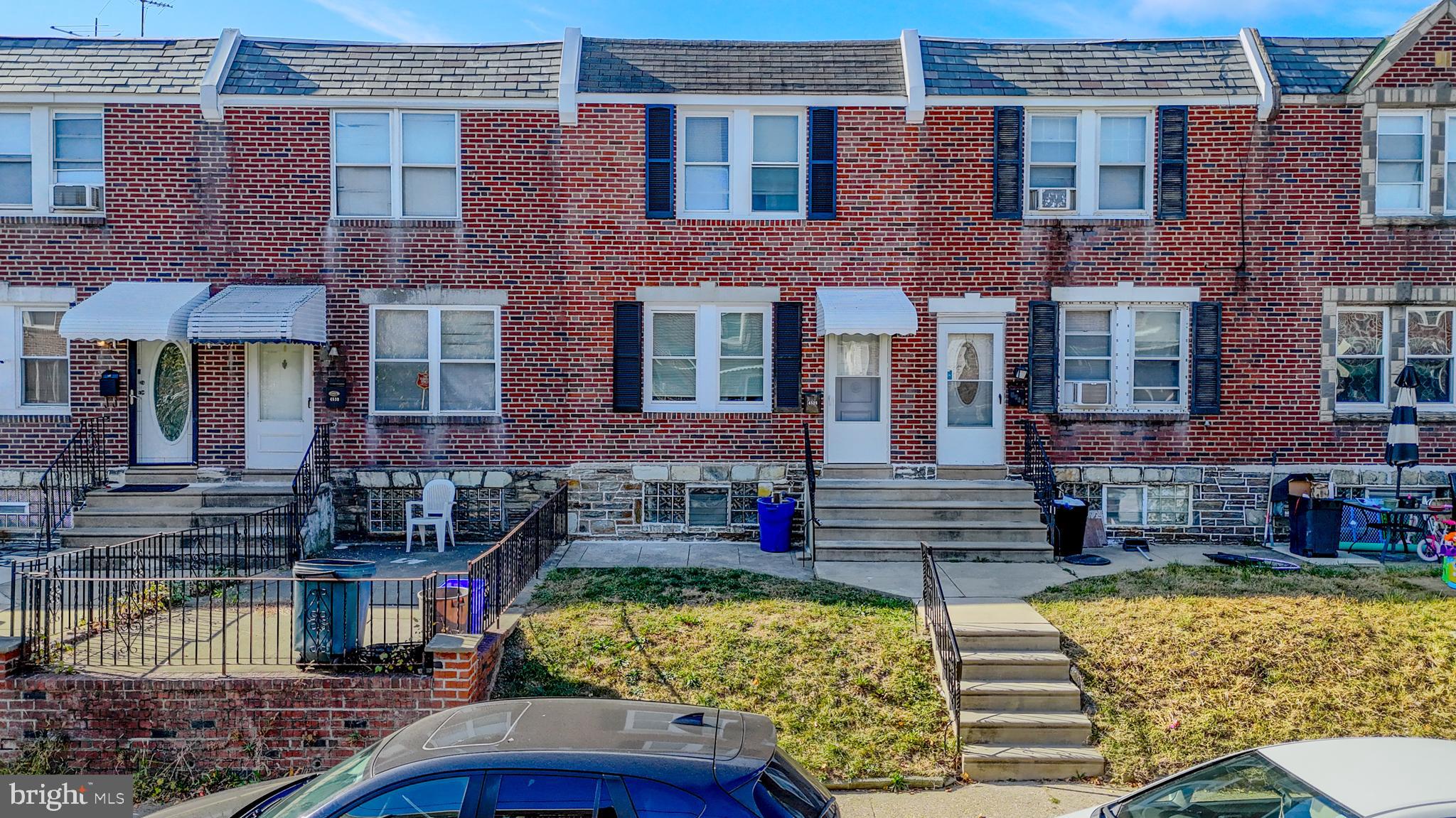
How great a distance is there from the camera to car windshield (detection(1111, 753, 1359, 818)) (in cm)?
424

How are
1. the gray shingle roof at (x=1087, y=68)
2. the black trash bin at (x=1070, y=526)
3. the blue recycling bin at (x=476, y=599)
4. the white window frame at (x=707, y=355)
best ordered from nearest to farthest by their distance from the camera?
the blue recycling bin at (x=476, y=599), the black trash bin at (x=1070, y=526), the gray shingle roof at (x=1087, y=68), the white window frame at (x=707, y=355)

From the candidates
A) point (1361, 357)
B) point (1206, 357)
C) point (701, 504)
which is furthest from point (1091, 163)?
point (701, 504)

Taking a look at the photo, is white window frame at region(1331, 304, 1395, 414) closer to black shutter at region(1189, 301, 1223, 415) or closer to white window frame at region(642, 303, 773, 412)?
black shutter at region(1189, 301, 1223, 415)

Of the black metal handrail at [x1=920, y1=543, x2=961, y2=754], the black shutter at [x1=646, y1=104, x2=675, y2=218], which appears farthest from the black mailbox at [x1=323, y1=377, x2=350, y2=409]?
the black metal handrail at [x1=920, y1=543, x2=961, y2=754]

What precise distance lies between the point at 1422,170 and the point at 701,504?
11.3 meters

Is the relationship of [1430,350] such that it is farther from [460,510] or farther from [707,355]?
[460,510]

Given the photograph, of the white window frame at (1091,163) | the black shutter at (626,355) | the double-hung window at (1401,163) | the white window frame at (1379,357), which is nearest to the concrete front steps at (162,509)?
the black shutter at (626,355)

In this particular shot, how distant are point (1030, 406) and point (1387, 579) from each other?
4.61 meters

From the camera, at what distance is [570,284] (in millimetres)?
13352

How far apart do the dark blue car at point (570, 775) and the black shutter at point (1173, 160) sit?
1138 cm

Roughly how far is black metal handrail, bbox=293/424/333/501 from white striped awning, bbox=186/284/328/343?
1.29 metres

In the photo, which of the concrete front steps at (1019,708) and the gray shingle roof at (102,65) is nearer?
the concrete front steps at (1019,708)

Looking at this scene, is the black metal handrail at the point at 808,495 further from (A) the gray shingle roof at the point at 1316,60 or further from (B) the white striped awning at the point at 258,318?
(A) the gray shingle roof at the point at 1316,60

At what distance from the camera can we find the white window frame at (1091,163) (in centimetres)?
1337
